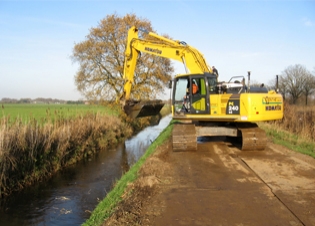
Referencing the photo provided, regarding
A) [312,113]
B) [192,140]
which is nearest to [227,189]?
[192,140]

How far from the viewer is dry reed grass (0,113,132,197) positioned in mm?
8234

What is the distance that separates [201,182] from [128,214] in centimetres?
225

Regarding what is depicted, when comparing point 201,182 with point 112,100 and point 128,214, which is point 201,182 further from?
point 112,100

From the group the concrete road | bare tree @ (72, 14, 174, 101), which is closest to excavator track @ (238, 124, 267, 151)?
the concrete road

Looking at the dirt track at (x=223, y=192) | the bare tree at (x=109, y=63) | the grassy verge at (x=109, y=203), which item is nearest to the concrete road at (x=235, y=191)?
the dirt track at (x=223, y=192)

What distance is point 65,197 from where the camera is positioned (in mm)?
8461

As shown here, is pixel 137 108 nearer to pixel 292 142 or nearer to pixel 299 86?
pixel 292 142

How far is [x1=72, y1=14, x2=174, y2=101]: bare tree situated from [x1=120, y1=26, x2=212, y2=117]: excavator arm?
941 centimetres

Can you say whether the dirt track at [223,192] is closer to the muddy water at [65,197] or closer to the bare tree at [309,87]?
the muddy water at [65,197]

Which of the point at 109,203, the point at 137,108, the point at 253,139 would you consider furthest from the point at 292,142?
the point at 109,203

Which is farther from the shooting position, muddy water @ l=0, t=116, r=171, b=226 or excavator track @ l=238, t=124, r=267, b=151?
excavator track @ l=238, t=124, r=267, b=151

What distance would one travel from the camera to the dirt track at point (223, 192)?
4.30 metres

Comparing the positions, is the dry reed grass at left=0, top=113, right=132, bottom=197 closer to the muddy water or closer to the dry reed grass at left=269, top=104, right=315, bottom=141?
the muddy water

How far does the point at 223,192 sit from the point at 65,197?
200 inches
